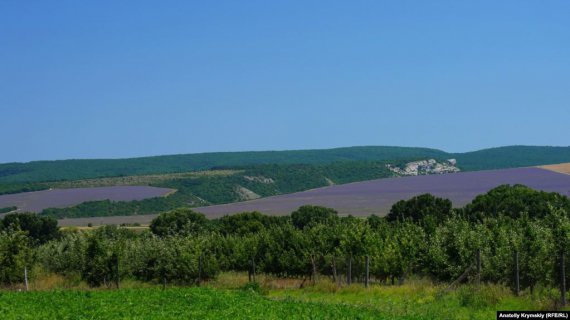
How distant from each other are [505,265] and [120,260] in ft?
83.7

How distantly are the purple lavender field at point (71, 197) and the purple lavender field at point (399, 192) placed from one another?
28.2m

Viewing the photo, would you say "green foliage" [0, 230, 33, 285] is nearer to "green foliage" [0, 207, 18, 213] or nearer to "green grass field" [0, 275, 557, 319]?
"green grass field" [0, 275, 557, 319]

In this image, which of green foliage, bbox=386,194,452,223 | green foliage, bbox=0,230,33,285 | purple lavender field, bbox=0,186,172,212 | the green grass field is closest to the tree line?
green foliage, bbox=0,230,33,285

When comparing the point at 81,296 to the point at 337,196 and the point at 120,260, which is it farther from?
the point at 337,196

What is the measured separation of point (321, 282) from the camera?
42094mm

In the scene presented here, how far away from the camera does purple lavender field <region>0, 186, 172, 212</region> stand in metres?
147

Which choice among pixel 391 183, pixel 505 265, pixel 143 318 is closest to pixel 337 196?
pixel 391 183

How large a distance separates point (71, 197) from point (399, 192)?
68059 millimetres

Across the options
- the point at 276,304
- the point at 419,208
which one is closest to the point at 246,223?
the point at 419,208

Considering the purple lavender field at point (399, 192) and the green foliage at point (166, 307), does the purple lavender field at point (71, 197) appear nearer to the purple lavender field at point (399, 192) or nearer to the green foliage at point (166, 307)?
the purple lavender field at point (399, 192)

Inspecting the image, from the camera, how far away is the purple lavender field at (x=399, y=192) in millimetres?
111938

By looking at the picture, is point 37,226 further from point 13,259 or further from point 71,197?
point 71,197

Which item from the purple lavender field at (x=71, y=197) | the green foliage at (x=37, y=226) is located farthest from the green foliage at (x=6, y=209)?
the green foliage at (x=37, y=226)

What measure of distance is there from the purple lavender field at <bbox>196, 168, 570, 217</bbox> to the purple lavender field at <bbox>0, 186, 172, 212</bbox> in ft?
92.6
